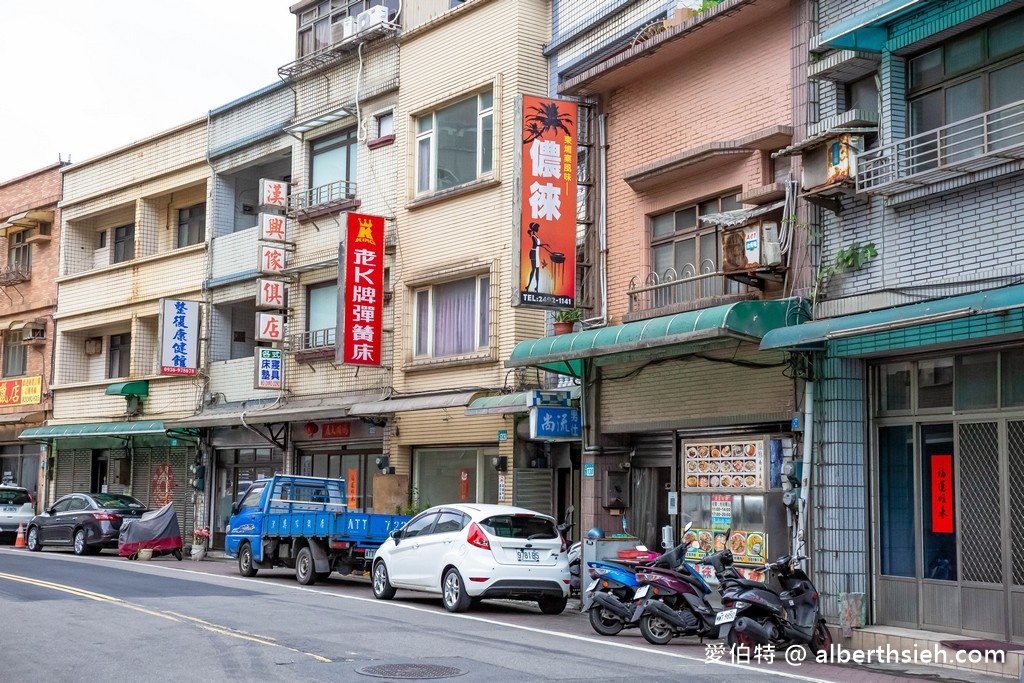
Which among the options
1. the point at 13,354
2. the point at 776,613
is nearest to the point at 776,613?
the point at 776,613

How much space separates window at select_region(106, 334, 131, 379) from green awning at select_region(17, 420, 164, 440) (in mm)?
1934

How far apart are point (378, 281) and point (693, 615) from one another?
12425 mm

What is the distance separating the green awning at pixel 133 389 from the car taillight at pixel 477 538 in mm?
19667

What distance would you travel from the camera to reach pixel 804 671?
12.2 metres

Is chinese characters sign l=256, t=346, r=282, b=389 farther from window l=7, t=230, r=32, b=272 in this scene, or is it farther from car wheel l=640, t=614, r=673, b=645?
car wheel l=640, t=614, r=673, b=645

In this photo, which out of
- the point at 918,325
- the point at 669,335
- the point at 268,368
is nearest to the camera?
the point at 918,325

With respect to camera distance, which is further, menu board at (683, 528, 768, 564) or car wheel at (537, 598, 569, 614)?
car wheel at (537, 598, 569, 614)

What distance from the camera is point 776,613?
1291 centimetres

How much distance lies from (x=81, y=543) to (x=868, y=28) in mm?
22012

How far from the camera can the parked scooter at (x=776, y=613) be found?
12875 mm

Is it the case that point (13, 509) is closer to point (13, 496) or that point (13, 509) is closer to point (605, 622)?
point (13, 496)

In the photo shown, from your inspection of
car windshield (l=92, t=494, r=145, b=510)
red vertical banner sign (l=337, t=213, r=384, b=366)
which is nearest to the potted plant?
red vertical banner sign (l=337, t=213, r=384, b=366)

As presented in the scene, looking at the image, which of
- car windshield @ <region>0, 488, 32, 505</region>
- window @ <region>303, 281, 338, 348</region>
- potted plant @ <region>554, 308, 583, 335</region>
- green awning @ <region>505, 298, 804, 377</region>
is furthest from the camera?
car windshield @ <region>0, 488, 32, 505</region>

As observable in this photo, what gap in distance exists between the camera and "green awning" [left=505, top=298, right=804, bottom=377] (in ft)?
49.8
